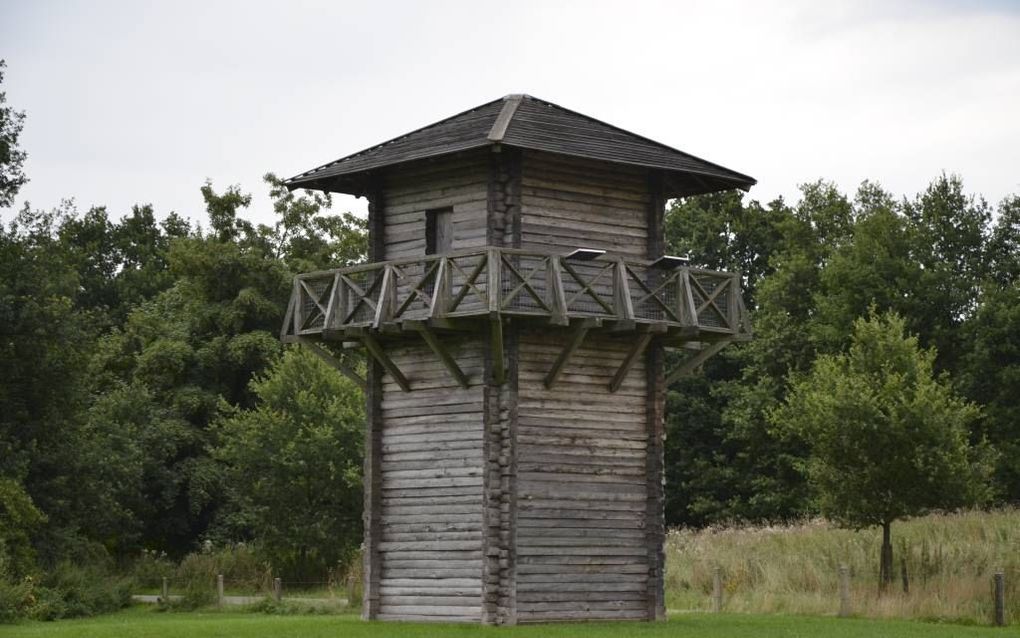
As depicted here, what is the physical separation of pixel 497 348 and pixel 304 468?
19854mm

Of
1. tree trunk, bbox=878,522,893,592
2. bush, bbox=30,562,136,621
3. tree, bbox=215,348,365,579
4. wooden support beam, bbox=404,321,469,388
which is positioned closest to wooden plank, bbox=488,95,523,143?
wooden support beam, bbox=404,321,469,388

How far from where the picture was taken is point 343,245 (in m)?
61.8

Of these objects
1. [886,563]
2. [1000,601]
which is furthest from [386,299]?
[886,563]

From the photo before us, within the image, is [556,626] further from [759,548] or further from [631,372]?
[759,548]

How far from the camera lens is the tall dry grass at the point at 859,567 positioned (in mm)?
31906

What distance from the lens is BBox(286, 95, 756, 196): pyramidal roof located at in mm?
28094

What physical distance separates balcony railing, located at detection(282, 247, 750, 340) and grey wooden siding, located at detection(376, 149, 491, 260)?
900 millimetres

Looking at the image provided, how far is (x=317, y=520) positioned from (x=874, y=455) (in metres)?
17.7

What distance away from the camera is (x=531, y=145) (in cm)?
2752

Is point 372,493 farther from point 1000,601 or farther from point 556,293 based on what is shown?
point 1000,601

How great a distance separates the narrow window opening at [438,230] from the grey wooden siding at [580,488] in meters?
2.52

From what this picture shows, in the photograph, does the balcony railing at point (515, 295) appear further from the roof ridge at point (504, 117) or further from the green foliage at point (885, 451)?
the green foliage at point (885, 451)

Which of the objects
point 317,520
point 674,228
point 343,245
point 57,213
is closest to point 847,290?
point 674,228

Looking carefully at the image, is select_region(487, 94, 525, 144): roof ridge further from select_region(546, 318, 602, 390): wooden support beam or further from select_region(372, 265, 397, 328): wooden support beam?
select_region(546, 318, 602, 390): wooden support beam
